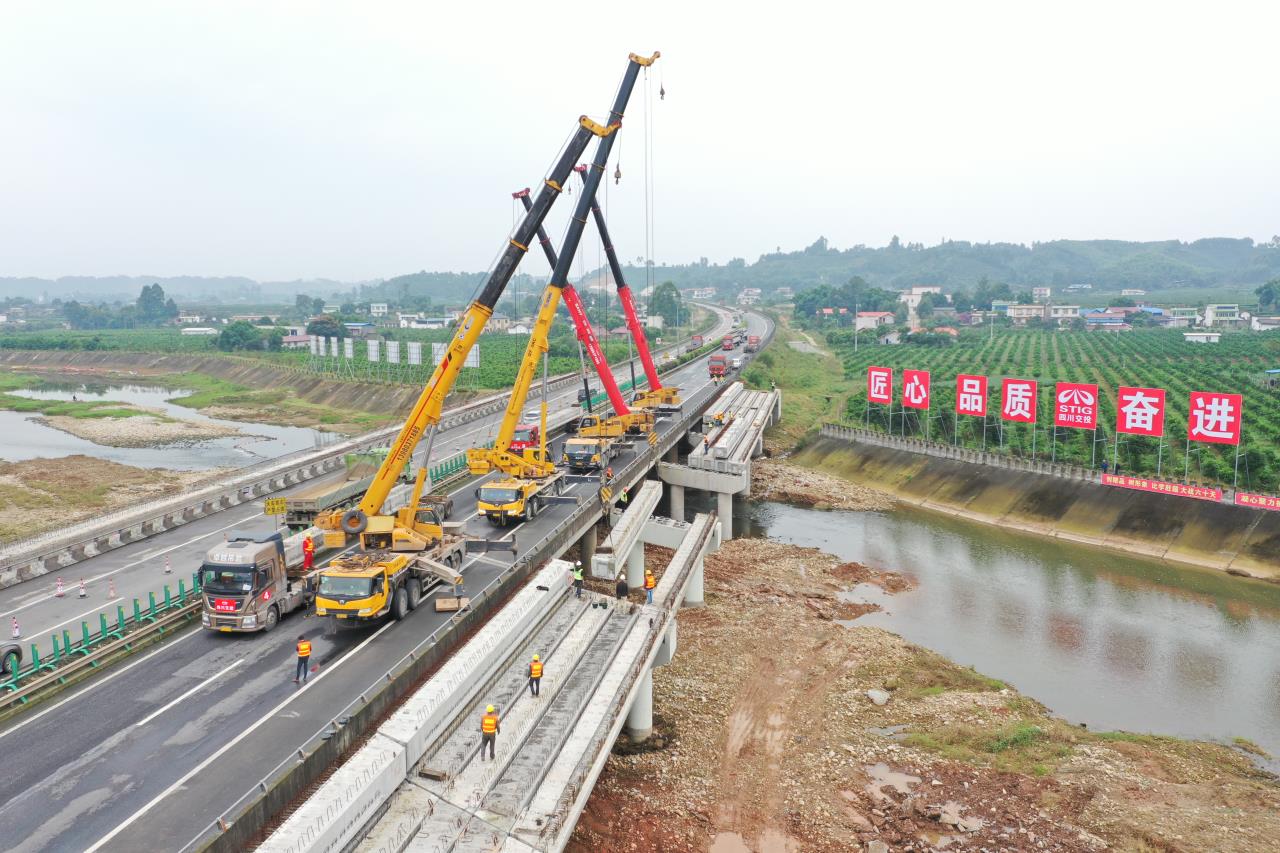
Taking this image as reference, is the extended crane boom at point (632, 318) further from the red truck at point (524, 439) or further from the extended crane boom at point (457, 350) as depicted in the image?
the extended crane boom at point (457, 350)

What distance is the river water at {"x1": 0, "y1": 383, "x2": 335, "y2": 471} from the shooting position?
7800 cm

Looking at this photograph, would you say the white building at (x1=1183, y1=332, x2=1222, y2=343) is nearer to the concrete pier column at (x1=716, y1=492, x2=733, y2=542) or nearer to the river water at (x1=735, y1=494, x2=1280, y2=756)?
the river water at (x1=735, y1=494, x2=1280, y2=756)

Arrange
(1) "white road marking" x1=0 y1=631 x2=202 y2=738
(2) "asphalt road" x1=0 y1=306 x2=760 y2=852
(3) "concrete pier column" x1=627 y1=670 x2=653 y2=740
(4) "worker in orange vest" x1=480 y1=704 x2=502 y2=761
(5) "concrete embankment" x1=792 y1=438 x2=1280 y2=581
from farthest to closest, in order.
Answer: (5) "concrete embankment" x1=792 y1=438 x2=1280 y2=581 → (3) "concrete pier column" x1=627 y1=670 x2=653 y2=740 → (1) "white road marking" x1=0 y1=631 x2=202 y2=738 → (4) "worker in orange vest" x1=480 y1=704 x2=502 y2=761 → (2) "asphalt road" x1=0 y1=306 x2=760 y2=852

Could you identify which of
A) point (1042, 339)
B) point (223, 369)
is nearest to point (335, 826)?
point (223, 369)

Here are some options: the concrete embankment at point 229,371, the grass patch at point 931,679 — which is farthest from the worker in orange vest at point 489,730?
the concrete embankment at point 229,371

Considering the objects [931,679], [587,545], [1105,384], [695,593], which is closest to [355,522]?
[587,545]

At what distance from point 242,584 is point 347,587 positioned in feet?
11.6

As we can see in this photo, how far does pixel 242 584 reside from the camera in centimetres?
2539

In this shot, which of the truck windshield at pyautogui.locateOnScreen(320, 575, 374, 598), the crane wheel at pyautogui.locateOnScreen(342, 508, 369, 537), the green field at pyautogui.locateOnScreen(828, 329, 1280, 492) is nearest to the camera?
the truck windshield at pyautogui.locateOnScreen(320, 575, 374, 598)

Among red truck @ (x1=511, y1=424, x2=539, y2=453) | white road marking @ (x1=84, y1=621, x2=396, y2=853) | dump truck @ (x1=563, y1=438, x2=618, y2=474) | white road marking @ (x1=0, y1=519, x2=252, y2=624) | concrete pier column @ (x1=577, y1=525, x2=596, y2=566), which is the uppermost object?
red truck @ (x1=511, y1=424, x2=539, y2=453)

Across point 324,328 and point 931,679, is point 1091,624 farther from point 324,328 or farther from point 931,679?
point 324,328

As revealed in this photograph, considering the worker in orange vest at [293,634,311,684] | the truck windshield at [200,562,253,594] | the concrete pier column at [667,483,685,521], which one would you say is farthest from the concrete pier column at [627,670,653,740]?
the concrete pier column at [667,483,685,521]

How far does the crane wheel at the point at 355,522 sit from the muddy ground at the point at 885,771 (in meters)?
11.3

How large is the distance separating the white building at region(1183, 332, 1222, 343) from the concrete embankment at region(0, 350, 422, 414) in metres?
135
